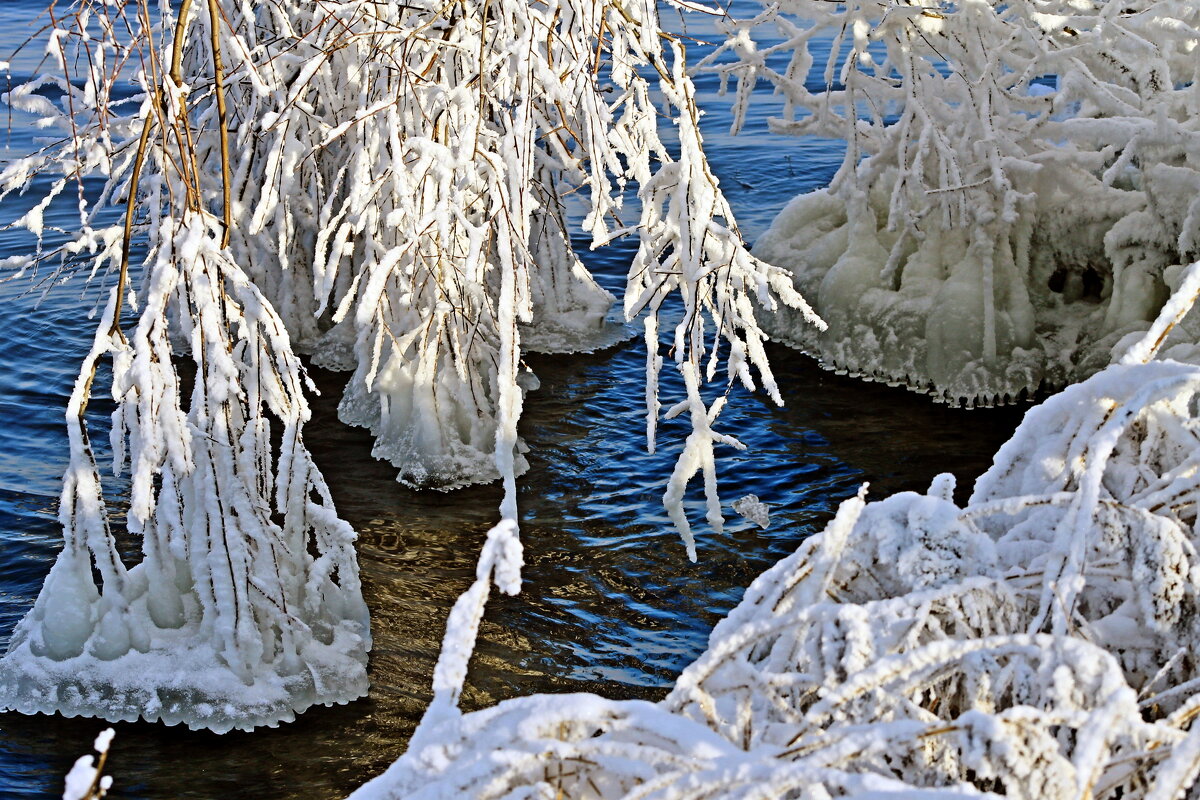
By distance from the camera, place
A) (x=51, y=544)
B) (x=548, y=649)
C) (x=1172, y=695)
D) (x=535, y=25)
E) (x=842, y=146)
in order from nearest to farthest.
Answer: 1. (x=1172, y=695)
2. (x=535, y=25)
3. (x=548, y=649)
4. (x=51, y=544)
5. (x=842, y=146)

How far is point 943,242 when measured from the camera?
32.4 ft

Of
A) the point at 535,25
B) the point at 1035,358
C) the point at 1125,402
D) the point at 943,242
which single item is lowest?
the point at 1035,358

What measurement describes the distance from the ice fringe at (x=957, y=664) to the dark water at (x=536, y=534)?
3.08 meters

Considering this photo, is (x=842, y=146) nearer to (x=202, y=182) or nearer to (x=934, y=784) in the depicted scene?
(x=202, y=182)

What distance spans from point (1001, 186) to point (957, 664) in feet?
24.2

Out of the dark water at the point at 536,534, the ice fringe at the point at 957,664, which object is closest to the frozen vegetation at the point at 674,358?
the ice fringe at the point at 957,664

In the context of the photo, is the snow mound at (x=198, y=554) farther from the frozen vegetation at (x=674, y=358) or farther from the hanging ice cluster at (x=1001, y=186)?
the hanging ice cluster at (x=1001, y=186)

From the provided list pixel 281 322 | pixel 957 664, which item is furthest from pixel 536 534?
pixel 957 664

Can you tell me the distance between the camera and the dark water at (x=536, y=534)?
18.5 feet

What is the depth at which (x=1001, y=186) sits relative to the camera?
9398 millimetres

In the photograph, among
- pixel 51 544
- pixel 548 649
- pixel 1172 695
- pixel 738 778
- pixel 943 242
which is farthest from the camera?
pixel 943 242

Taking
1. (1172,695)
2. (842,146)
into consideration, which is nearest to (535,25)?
(1172,695)

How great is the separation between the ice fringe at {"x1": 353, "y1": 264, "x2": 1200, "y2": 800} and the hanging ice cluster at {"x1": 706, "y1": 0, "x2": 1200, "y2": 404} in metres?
5.84

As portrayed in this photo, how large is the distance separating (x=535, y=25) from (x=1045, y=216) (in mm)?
6154
